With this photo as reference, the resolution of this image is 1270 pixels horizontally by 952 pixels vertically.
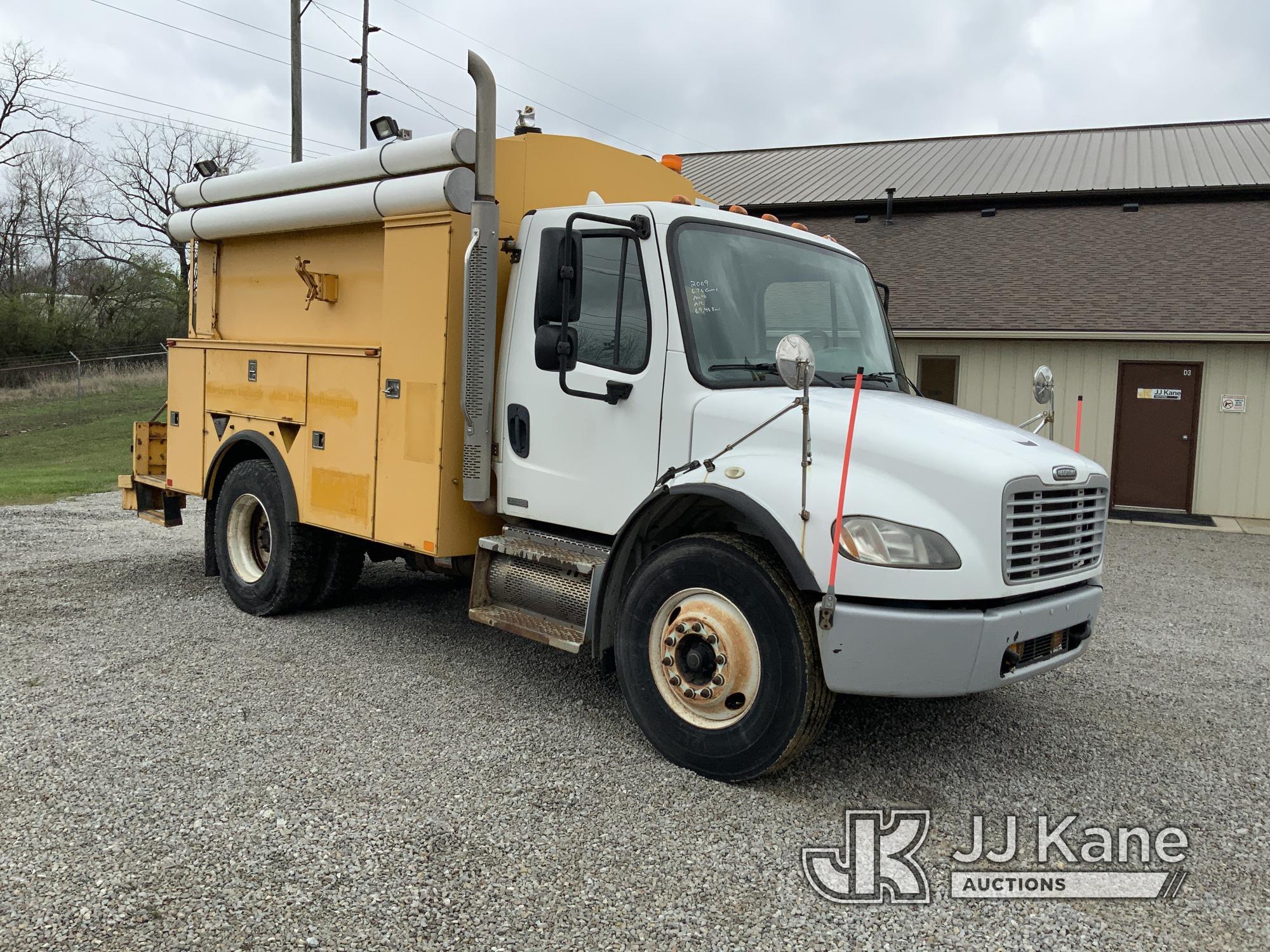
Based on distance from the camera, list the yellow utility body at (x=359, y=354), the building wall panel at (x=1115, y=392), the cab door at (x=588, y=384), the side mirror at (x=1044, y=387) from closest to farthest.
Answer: the cab door at (x=588, y=384) → the side mirror at (x=1044, y=387) → the yellow utility body at (x=359, y=354) → the building wall panel at (x=1115, y=392)

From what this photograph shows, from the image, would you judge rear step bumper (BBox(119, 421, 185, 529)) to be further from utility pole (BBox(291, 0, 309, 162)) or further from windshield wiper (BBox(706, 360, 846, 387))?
utility pole (BBox(291, 0, 309, 162))

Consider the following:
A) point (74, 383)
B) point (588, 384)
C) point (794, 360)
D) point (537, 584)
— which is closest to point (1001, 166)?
point (588, 384)

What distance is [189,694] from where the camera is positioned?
204 inches

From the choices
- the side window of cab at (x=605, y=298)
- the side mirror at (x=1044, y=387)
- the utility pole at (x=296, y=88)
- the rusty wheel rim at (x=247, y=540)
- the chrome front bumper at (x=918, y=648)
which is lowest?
the rusty wheel rim at (x=247, y=540)

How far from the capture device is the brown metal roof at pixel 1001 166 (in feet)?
66.7

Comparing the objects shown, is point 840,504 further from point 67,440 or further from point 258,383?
point 67,440

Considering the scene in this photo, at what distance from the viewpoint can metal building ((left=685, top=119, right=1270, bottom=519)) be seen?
1466 cm

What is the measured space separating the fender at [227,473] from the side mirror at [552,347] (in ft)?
8.18

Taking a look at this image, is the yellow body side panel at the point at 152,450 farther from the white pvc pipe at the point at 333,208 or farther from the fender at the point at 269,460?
the white pvc pipe at the point at 333,208

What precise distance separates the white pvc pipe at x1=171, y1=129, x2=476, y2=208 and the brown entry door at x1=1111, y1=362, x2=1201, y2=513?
42.4ft

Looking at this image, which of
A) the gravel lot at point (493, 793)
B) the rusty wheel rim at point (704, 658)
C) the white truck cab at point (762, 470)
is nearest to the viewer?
the gravel lot at point (493, 793)

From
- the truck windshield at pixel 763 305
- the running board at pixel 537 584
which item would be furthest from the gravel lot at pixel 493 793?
the truck windshield at pixel 763 305

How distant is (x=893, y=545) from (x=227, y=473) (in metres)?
5.32

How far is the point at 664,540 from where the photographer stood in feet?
15.5
